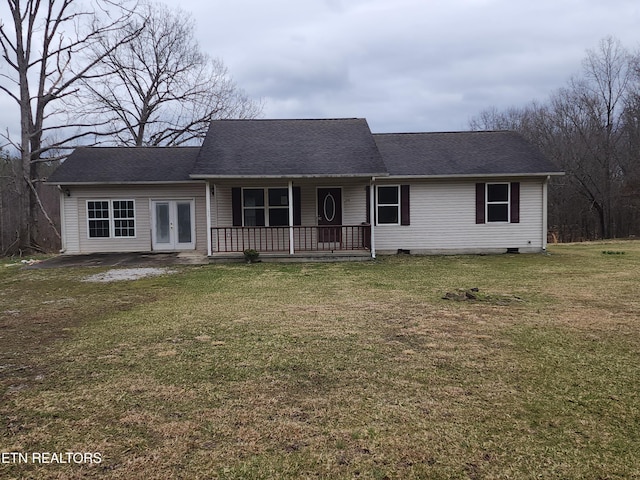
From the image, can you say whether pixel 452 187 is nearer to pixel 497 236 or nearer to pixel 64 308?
pixel 497 236

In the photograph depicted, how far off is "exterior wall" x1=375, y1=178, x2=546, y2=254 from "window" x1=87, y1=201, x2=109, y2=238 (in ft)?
29.3

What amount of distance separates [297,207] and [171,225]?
171 inches

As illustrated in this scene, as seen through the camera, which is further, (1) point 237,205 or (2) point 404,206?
(2) point 404,206

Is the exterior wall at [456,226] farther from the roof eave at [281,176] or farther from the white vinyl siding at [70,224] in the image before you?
the white vinyl siding at [70,224]

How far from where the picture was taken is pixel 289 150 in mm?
14039

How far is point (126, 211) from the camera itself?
1495cm

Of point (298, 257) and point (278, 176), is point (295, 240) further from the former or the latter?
point (278, 176)

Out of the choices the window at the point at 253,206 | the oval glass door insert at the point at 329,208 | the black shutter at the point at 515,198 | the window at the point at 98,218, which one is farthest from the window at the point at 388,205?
the window at the point at 98,218

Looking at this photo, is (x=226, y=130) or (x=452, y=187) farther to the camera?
(x=226, y=130)

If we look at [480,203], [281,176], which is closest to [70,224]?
[281,176]

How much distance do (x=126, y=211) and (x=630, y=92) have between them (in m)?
29.9

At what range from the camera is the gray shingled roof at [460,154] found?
555 inches

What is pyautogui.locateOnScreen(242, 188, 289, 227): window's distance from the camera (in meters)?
14.2

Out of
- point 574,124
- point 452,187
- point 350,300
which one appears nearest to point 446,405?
point 350,300
